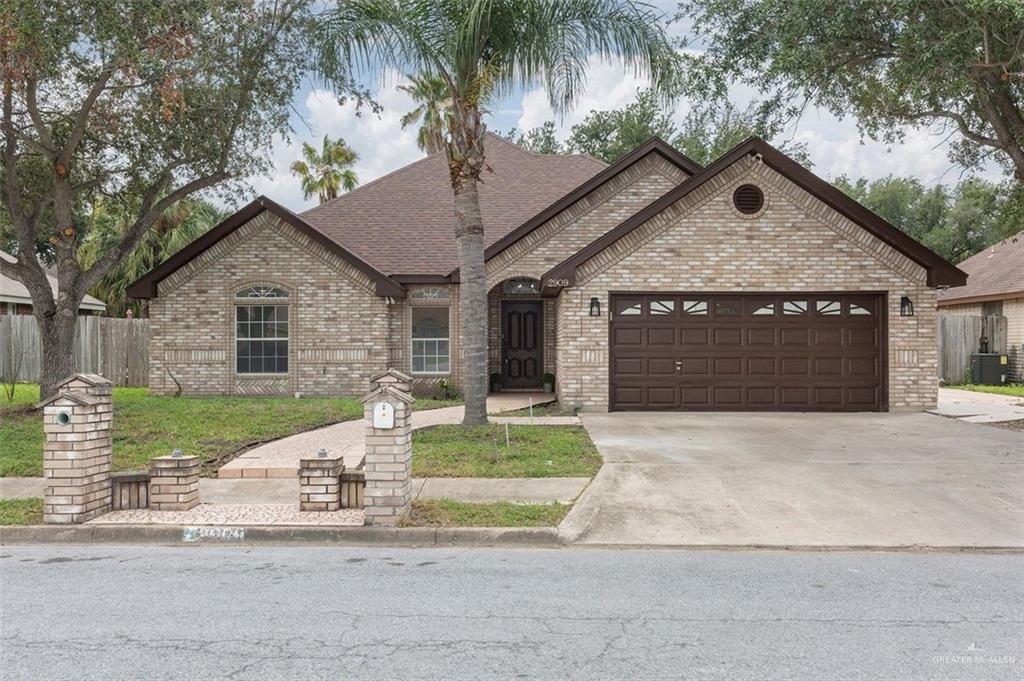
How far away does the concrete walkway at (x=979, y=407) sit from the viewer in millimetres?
14500

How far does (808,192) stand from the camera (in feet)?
49.7

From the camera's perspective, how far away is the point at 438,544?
6.88m

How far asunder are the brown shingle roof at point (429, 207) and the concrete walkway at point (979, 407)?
10.7m

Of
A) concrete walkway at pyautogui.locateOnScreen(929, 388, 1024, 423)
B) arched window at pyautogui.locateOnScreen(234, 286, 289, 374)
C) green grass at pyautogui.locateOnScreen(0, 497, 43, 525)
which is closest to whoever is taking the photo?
green grass at pyautogui.locateOnScreen(0, 497, 43, 525)

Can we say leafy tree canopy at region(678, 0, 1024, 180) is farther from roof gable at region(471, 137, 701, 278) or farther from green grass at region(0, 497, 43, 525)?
green grass at region(0, 497, 43, 525)

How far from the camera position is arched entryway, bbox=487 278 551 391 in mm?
19375

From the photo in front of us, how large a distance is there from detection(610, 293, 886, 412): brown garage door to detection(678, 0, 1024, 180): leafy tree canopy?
3801 mm

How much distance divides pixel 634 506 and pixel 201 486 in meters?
5.13

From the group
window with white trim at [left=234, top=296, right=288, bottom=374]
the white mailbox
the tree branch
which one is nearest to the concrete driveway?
the white mailbox

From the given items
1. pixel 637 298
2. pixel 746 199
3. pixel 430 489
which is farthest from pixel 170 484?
pixel 746 199

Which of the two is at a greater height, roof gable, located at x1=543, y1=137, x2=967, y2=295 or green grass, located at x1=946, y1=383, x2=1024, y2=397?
roof gable, located at x1=543, y1=137, x2=967, y2=295

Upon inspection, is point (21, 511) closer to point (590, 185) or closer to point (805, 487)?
point (805, 487)

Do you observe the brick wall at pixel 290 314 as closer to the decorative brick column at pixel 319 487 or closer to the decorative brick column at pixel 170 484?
the decorative brick column at pixel 170 484

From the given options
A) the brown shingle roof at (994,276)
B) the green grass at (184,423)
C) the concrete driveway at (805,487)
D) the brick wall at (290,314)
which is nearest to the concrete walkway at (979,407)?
the concrete driveway at (805,487)
